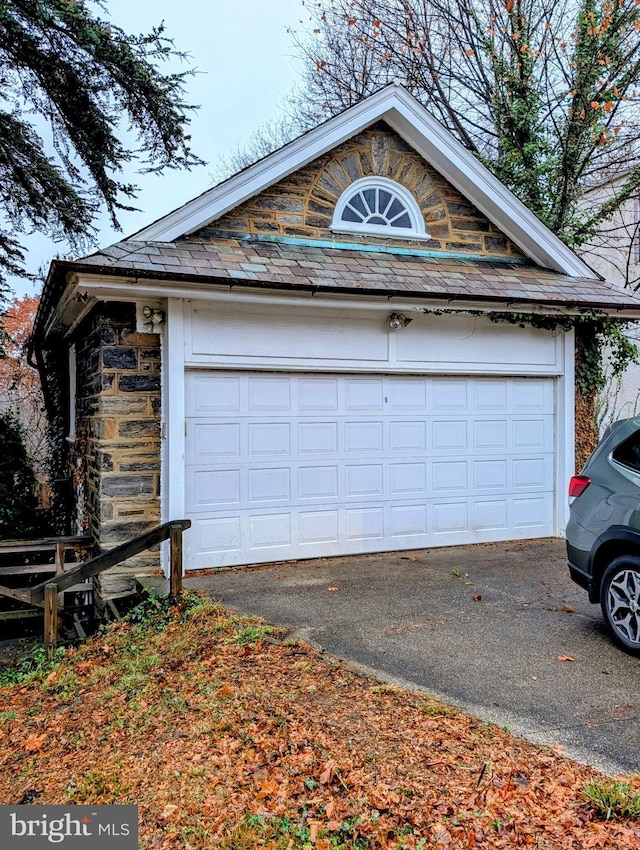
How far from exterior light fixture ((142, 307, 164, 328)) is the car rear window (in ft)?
14.1

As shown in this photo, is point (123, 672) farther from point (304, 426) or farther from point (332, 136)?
point (332, 136)

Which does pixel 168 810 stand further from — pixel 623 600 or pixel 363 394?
pixel 363 394

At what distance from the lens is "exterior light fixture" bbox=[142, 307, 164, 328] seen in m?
6.20

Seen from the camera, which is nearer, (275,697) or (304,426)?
(275,697)

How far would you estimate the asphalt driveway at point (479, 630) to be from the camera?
11.0ft

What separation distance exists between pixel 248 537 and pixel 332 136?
4.64 m

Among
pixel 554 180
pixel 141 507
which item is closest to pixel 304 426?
pixel 141 507

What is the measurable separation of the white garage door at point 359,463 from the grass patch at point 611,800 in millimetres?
4487

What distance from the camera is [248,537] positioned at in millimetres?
6680

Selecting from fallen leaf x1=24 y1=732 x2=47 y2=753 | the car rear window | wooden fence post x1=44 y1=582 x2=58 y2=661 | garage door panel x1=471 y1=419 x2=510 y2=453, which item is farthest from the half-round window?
fallen leaf x1=24 y1=732 x2=47 y2=753

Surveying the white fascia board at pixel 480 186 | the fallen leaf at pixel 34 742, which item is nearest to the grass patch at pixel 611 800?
the fallen leaf at pixel 34 742

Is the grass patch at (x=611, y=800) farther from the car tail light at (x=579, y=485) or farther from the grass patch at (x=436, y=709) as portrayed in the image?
the car tail light at (x=579, y=485)

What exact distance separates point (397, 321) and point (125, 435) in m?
3.19

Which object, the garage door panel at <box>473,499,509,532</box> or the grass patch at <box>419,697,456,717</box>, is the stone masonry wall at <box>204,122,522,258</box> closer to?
the garage door panel at <box>473,499,509,532</box>
